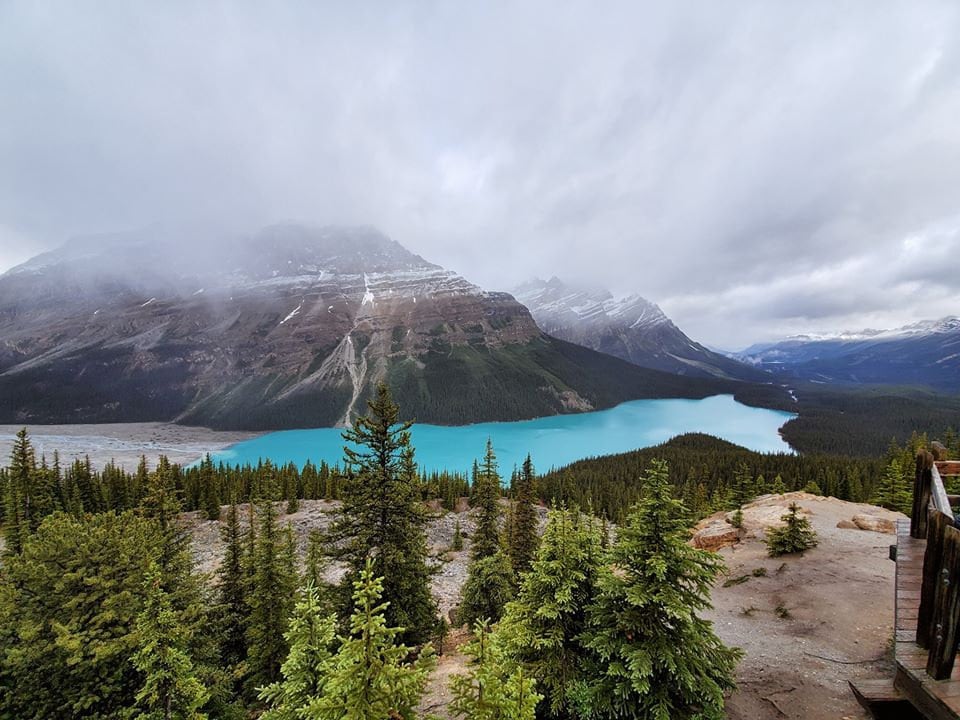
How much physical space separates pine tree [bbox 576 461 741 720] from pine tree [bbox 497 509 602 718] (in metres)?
0.47

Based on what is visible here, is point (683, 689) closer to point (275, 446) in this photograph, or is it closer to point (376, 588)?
point (376, 588)

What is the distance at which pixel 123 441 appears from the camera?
470 ft

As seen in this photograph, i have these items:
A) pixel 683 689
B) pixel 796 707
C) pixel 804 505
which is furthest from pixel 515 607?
pixel 804 505

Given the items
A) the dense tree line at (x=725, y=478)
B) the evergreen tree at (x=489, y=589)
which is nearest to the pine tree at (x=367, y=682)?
the evergreen tree at (x=489, y=589)

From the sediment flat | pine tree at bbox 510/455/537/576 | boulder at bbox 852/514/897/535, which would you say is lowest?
the sediment flat

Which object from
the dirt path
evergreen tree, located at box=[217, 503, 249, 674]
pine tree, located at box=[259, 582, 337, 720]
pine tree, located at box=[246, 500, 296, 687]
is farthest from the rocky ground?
evergreen tree, located at box=[217, 503, 249, 674]

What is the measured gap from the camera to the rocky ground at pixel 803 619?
795 cm

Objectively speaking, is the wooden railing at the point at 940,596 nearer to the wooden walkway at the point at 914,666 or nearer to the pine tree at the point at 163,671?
the wooden walkway at the point at 914,666

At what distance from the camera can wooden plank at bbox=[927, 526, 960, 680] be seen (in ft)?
13.0

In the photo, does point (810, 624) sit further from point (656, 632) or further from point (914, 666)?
point (914, 666)

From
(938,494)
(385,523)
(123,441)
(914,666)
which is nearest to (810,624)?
(938,494)

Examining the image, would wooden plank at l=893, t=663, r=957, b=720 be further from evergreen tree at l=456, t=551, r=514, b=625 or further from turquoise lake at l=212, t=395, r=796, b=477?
turquoise lake at l=212, t=395, r=796, b=477

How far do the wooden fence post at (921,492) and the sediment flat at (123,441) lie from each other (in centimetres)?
12601

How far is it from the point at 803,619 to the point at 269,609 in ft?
57.0
